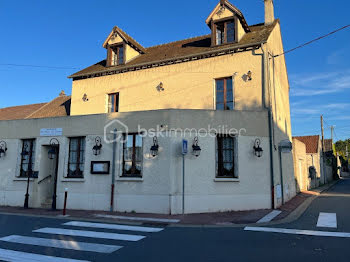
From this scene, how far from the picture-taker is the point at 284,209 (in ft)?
36.4

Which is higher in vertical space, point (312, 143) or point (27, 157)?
point (312, 143)

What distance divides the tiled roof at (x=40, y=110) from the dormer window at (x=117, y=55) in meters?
5.33

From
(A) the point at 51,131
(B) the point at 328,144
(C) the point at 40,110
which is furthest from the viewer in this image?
(B) the point at 328,144

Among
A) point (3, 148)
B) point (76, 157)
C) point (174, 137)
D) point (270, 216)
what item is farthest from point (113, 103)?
point (270, 216)

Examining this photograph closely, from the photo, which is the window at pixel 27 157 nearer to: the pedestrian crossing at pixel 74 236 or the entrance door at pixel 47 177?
the entrance door at pixel 47 177

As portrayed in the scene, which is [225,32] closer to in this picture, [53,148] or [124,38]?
[124,38]

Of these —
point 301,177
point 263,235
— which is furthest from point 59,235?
point 301,177

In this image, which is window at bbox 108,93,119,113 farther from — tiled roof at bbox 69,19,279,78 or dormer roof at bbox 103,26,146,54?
dormer roof at bbox 103,26,146,54

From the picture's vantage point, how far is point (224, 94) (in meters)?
13.8

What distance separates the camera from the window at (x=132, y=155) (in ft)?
37.4

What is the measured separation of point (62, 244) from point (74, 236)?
0.78 m

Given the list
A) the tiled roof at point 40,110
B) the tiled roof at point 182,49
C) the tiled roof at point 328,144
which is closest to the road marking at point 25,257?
the tiled roof at point 182,49

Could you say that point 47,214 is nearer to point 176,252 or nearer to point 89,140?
point 89,140

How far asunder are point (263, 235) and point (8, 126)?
533 inches
